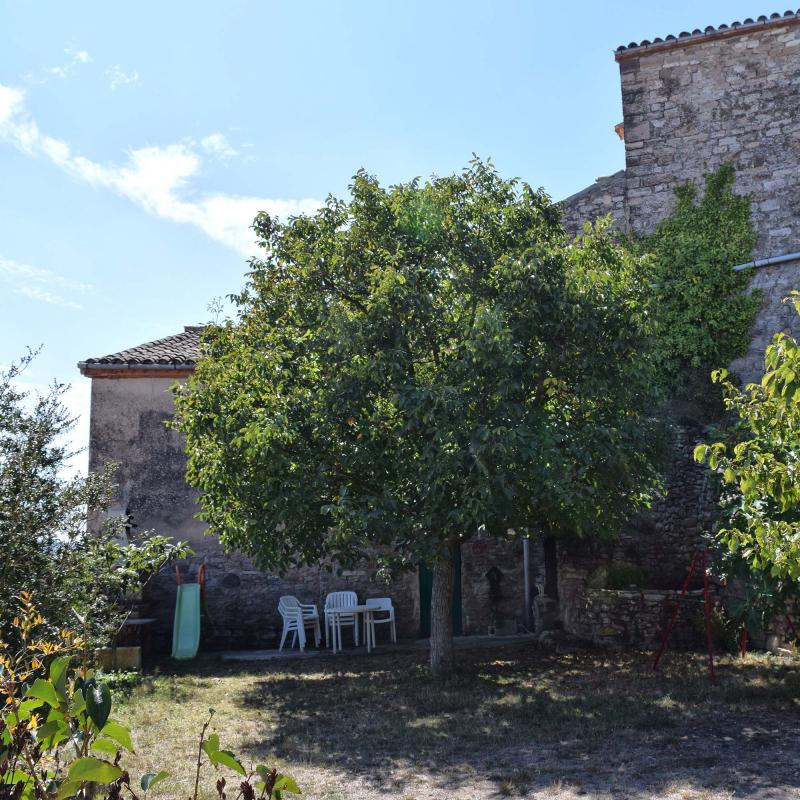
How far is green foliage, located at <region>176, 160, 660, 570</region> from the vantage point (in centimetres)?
851

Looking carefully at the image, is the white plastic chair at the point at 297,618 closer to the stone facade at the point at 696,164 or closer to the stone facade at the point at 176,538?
the stone facade at the point at 176,538

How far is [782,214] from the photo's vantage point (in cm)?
1323

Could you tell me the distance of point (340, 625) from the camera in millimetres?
13266

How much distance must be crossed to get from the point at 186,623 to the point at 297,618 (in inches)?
71.6

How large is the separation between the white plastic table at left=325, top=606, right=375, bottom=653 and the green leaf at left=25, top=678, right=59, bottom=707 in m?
11.1

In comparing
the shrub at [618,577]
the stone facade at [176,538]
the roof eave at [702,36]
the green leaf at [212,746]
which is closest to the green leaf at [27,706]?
the green leaf at [212,746]

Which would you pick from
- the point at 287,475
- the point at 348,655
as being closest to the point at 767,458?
the point at 287,475

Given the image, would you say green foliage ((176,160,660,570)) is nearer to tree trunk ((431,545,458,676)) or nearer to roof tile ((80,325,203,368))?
tree trunk ((431,545,458,676))

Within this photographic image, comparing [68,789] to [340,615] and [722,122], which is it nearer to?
[340,615]

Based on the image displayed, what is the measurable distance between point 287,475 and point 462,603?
6.64 metres

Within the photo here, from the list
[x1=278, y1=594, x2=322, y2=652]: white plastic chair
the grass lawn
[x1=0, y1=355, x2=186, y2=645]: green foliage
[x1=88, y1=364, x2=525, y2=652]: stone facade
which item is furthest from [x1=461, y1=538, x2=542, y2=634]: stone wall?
[x1=0, y1=355, x2=186, y2=645]: green foliage

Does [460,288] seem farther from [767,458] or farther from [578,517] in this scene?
[767,458]

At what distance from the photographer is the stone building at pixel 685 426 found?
42.9 feet

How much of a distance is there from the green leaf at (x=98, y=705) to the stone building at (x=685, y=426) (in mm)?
11484
